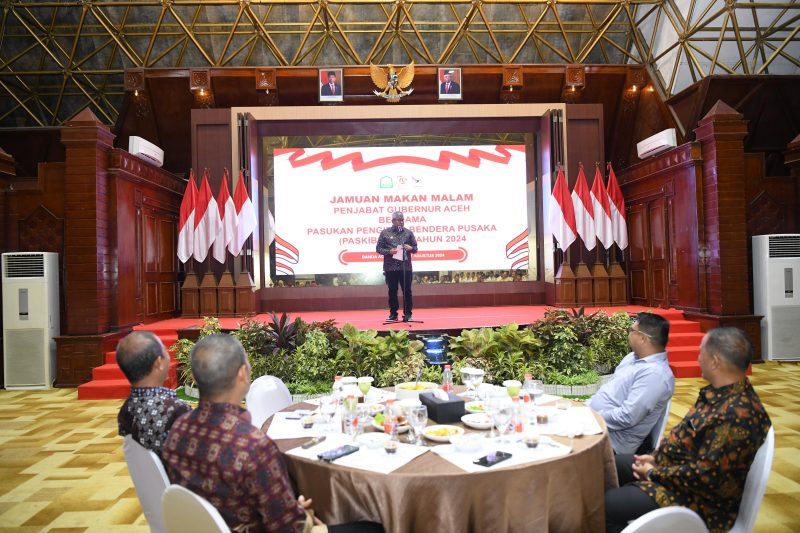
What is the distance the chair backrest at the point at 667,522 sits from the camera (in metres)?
1.55

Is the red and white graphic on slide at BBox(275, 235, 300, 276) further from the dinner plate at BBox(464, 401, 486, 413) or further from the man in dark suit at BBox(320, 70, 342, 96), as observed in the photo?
the dinner plate at BBox(464, 401, 486, 413)

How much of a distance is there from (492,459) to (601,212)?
7442 mm

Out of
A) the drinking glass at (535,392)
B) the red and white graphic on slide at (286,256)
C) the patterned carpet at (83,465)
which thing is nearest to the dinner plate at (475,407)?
the drinking glass at (535,392)

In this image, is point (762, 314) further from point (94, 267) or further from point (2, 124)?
point (2, 124)

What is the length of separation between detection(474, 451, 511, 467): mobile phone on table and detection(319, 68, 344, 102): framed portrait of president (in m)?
7.93

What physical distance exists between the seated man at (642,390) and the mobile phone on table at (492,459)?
93 centimetres

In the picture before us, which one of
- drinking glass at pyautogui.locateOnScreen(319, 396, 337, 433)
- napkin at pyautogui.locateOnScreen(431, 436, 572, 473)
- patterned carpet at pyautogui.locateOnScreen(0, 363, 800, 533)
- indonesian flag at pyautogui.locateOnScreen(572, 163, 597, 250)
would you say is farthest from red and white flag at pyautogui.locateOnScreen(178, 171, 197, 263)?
napkin at pyautogui.locateOnScreen(431, 436, 572, 473)

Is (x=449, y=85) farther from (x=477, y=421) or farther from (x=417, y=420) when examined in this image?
(x=417, y=420)

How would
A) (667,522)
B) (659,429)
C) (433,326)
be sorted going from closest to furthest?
1. (667,522)
2. (659,429)
3. (433,326)

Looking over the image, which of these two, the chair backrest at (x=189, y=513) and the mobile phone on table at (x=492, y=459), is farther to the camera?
the mobile phone on table at (x=492, y=459)

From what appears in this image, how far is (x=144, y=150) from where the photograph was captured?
850cm

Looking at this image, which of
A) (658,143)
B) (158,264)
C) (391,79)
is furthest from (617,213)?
(158,264)

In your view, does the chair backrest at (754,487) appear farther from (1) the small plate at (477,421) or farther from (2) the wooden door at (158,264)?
(2) the wooden door at (158,264)

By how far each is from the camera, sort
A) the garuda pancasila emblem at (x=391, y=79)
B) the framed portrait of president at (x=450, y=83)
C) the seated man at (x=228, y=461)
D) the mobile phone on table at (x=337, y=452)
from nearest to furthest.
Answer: the seated man at (x=228, y=461)
the mobile phone on table at (x=337, y=452)
the garuda pancasila emblem at (x=391, y=79)
the framed portrait of president at (x=450, y=83)
